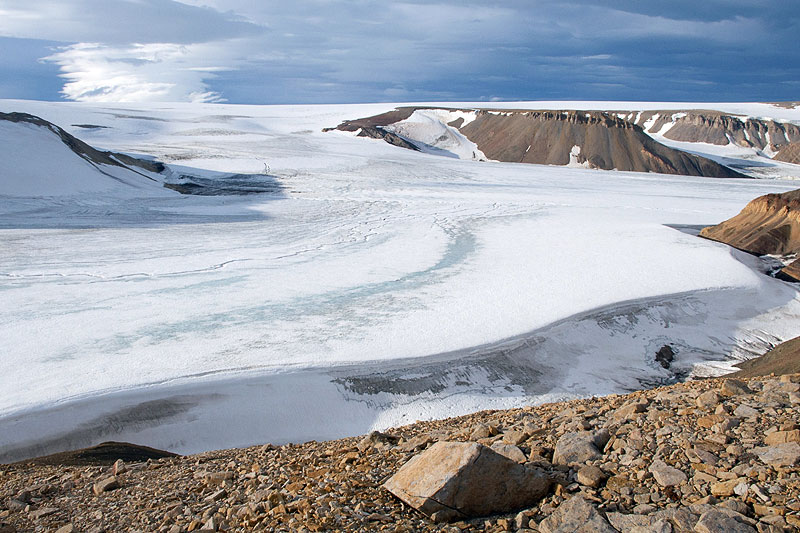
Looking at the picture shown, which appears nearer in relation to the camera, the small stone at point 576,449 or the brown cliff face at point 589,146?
the small stone at point 576,449

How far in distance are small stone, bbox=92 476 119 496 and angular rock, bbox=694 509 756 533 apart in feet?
8.94

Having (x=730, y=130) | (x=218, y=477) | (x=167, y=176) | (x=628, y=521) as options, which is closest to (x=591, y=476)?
(x=628, y=521)

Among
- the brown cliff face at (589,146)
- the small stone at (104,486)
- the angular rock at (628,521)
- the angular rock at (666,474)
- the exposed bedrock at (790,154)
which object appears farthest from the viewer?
the exposed bedrock at (790,154)

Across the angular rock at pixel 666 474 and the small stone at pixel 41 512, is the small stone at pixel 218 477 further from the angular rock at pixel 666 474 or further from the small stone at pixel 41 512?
the angular rock at pixel 666 474

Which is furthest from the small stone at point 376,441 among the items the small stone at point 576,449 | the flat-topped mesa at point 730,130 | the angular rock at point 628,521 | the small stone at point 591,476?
the flat-topped mesa at point 730,130

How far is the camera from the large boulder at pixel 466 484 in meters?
2.60

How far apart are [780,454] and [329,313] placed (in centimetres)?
590

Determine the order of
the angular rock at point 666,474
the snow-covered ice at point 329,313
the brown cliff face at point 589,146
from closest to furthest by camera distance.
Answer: the angular rock at point 666,474 < the snow-covered ice at point 329,313 < the brown cliff face at point 589,146

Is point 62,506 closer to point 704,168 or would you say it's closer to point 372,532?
point 372,532

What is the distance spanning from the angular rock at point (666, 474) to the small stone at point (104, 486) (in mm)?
2606

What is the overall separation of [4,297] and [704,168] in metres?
41.7

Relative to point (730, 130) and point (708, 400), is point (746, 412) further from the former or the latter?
point (730, 130)

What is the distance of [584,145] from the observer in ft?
138

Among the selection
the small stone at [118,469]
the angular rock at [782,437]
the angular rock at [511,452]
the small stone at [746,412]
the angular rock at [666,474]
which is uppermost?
the angular rock at [782,437]
